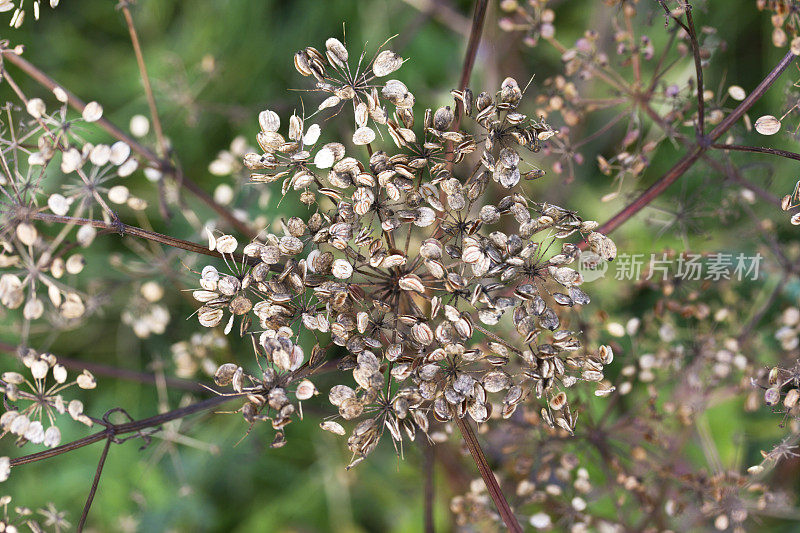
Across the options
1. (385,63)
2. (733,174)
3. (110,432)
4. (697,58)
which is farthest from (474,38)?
(110,432)

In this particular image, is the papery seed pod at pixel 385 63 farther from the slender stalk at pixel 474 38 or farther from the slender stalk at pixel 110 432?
the slender stalk at pixel 110 432

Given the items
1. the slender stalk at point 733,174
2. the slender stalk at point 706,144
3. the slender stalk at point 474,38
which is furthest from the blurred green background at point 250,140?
the slender stalk at point 474,38

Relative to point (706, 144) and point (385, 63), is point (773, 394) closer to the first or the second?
point (706, 144)

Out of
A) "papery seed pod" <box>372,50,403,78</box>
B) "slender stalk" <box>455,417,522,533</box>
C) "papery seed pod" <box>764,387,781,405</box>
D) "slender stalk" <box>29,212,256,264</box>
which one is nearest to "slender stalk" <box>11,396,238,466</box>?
"slender stalk" <box>29,212,256,264</box>

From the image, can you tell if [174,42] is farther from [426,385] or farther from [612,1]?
[426,385]

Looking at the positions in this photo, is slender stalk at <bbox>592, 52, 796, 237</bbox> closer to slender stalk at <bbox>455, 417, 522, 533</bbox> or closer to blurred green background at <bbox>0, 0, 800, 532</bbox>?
slender stalk at <bbox>455, 417, 522, 533</bbox>

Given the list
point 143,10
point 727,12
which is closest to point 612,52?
point 727,12
